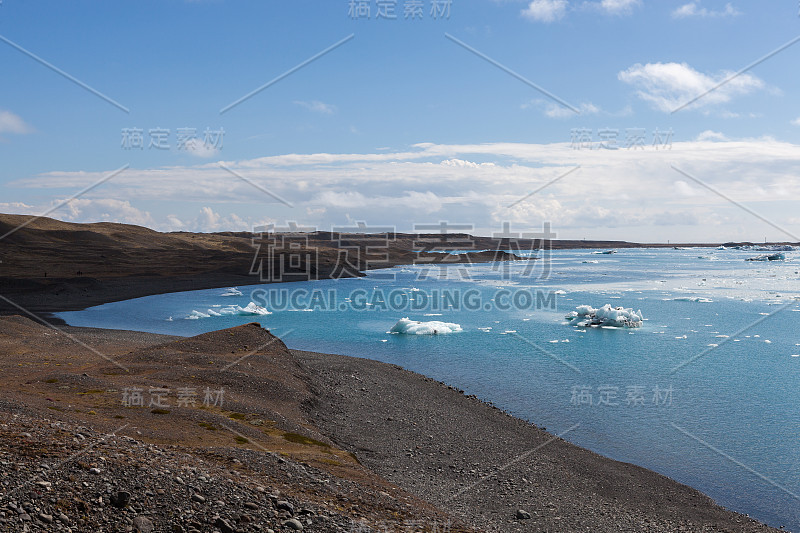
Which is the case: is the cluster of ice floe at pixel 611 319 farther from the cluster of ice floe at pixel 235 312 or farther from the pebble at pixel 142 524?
the pebble at pixel 142 524

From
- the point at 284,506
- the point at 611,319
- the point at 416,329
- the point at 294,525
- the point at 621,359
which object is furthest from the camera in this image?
the point at 611,319

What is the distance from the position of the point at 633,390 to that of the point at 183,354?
21.6m

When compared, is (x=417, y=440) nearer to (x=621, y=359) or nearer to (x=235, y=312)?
(x=621, y=359)

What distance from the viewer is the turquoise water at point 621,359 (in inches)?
721

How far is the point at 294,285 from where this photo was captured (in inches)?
3568

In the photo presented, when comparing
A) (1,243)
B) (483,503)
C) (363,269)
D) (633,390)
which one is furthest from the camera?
(363,269)

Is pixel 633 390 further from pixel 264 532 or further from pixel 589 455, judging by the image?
pixel 264 532

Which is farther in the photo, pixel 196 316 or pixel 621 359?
pixel 196 316

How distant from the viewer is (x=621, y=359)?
109ft

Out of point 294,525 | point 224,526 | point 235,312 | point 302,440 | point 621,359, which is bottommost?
point 235,312

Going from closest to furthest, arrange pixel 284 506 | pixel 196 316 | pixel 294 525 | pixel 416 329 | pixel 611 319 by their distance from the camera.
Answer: pixel 294 525 < pixel 284 506 < pixel 416 329 < pixel 611 319 < pixel 196 316

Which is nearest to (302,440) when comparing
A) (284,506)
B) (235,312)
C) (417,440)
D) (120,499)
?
(417,440)

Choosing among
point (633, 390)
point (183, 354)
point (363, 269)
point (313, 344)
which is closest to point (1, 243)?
point (363, 269)

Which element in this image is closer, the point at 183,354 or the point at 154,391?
the point at 154,391
